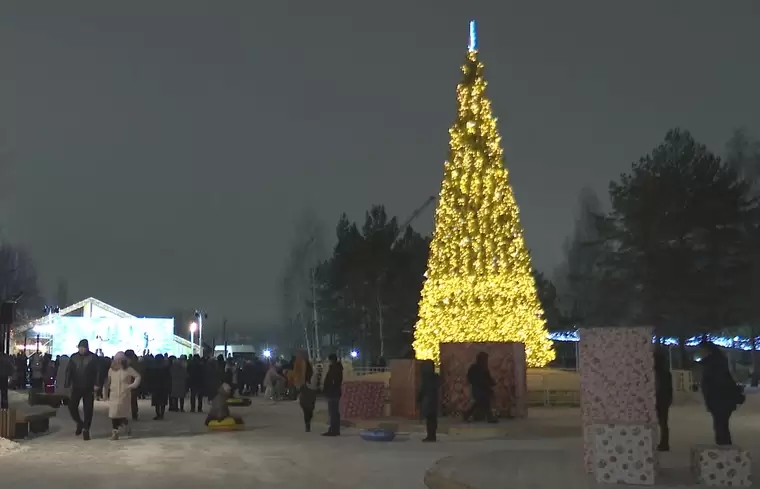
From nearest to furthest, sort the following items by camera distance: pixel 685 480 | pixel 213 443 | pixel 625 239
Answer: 1. pixel 685 480
2. pixel 213 443
3. pixel 625 239

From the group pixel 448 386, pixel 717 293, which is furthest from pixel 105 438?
pixel 717 293

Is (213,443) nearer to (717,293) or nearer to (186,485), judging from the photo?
(186,485)

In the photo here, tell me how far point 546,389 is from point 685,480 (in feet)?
50.6

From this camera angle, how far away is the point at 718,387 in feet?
38.5

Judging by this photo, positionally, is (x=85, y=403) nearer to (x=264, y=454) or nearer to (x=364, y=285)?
(x=264, y=454)

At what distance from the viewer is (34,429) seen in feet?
57.4

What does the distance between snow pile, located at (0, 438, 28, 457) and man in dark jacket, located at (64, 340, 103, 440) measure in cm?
168

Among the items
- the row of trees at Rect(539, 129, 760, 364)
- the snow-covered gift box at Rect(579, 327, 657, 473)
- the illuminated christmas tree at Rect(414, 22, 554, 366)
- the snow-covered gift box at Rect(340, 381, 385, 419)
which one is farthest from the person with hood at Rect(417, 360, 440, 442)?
the row of trees at Rect(539, 129, 760, 364)

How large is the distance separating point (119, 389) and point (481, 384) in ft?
24.6

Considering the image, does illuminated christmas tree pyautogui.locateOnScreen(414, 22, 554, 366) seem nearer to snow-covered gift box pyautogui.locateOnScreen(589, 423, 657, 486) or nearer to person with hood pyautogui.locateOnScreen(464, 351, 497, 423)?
person with hood pyautogui.locateOnScreen(464, 351, 497, 423)

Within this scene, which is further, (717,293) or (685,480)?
(717,293)

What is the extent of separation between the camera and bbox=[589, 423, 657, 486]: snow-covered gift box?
10102 millimetres

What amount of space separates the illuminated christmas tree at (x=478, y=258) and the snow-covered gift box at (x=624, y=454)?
16.4 meters

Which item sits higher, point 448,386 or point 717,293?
point 717,293
